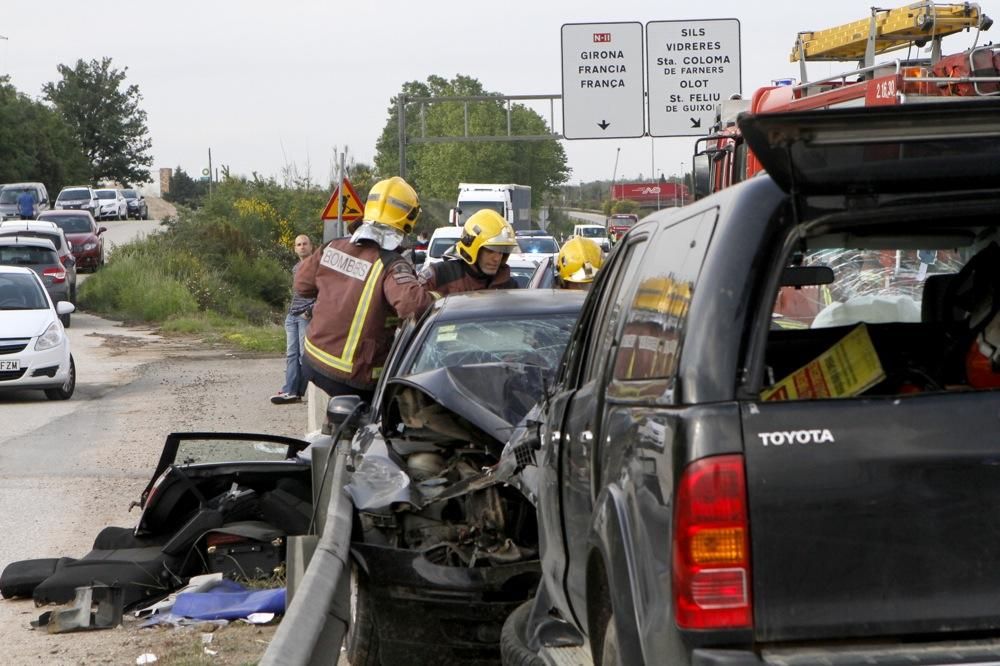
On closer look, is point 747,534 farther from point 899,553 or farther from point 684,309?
point 684,309

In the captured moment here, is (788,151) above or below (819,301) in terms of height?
above

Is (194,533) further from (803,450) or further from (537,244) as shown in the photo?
(537,244)

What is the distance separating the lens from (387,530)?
6184 mm

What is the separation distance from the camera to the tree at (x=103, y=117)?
110312 mm

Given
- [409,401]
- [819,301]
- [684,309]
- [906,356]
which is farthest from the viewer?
[409,401]

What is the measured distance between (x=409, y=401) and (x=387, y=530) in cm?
75

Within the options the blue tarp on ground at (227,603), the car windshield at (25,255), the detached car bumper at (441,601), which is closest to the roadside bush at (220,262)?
the car windshield at (25,255)

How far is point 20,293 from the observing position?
19.9 meters

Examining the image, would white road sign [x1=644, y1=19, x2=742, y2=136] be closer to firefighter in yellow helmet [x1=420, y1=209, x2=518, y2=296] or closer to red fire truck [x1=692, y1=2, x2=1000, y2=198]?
red fire truck [x1=692, y1=2, x2=1000, y2=198]

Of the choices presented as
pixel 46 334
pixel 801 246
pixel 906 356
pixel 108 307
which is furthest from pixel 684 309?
pixel 108 307

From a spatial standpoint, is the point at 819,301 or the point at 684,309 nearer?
the point at 684,309

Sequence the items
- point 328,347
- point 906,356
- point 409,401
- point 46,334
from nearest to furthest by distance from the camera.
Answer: point 906,356, point 409,401, point 328,347, point 46,334

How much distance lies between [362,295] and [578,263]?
2263 millimetres

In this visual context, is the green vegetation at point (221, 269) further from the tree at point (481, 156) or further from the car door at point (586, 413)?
the tree at point (481, 156)
